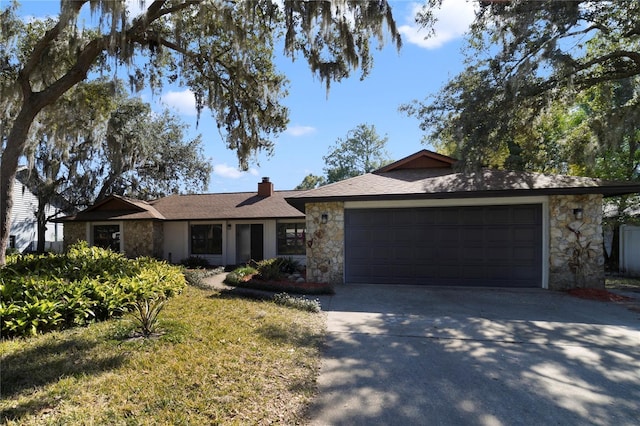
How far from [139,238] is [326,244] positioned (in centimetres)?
1073

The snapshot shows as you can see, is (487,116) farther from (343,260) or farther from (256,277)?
(256,277)

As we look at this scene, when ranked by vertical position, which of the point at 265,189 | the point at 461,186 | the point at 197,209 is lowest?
the point at 197,209

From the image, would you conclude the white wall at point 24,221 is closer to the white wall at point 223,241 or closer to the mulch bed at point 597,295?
the white wall at point 223,241

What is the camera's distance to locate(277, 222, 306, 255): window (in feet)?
50.7

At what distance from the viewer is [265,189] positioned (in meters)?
18.2

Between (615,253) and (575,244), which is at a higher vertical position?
(575,244)

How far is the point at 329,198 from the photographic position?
957 cm

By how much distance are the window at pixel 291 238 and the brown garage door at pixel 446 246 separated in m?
5.83

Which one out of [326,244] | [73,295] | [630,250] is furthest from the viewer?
[630,250]

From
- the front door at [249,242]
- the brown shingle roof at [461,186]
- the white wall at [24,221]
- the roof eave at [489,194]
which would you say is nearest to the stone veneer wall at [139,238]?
the front door at [249,242]

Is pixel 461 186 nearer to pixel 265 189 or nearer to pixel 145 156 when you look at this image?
pixel 265 189

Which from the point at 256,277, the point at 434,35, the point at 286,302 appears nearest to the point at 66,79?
the point at 256,277

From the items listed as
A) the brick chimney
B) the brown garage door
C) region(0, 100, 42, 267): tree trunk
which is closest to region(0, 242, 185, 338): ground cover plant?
region(0, 100, 42, 267): tree trunk

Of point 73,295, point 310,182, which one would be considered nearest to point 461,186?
point 73,295
